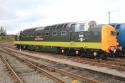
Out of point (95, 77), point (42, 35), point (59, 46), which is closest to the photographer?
point (95, 77)

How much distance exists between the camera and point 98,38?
20.7m

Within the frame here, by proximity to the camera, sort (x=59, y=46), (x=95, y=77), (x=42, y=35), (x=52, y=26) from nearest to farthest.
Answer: (x=95, y=77) → (x=59, y=46) → (x=52, y=26) → (x=42, y=35)

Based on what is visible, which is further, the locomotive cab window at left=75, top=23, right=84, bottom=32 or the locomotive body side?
the locomotive cab window at left=75, top=23, right=84, bottom=32

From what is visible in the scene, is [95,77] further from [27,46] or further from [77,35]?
[27,46]

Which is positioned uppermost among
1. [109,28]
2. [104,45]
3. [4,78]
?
[109,28]

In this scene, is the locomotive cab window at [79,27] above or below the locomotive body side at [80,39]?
above

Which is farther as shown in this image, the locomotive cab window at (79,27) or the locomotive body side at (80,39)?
the locomotive cab window at (79,27)

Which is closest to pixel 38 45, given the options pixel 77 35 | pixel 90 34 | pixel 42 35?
pixel 42 35

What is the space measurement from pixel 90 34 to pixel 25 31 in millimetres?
17007

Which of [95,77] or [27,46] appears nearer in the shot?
[95,77]

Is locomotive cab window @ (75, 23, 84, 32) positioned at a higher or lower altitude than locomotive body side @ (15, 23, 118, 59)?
higher

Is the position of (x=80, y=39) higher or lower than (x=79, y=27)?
lower

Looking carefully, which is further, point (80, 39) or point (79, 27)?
point (79, 27)

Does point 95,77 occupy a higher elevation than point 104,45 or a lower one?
lower
